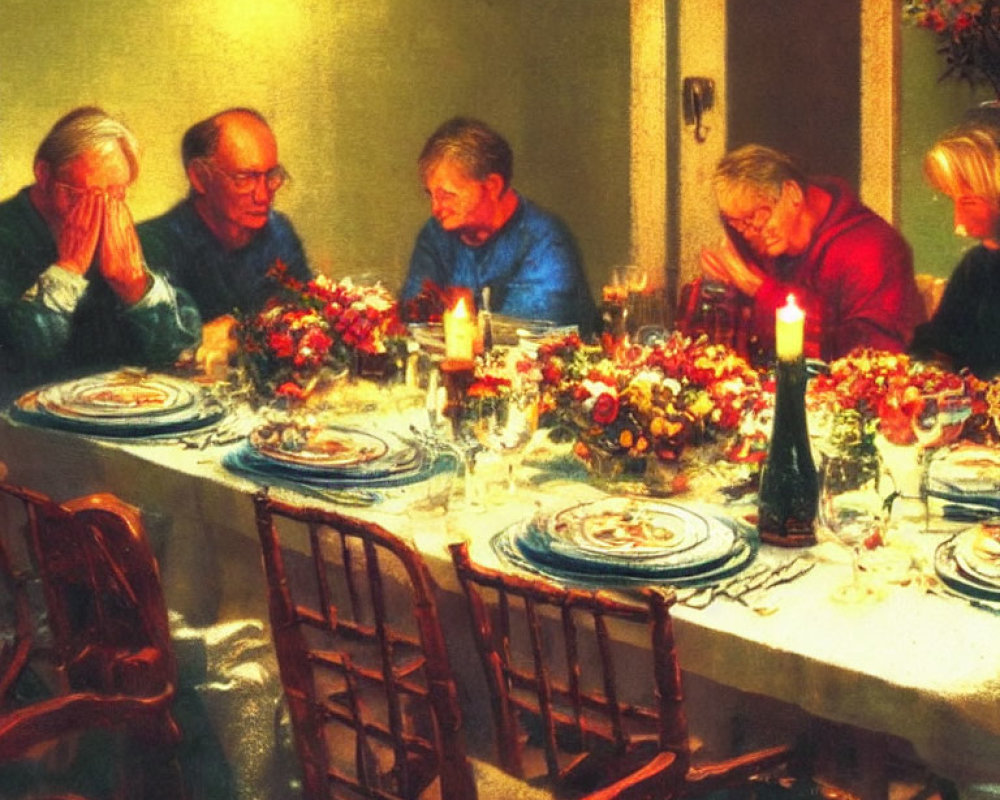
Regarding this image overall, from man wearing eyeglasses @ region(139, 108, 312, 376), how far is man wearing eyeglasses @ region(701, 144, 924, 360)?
126cm

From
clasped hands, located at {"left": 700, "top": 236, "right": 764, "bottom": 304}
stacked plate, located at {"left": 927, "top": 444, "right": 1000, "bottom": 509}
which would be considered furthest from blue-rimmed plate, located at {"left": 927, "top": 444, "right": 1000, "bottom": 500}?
clasped hands, located at {"left": 700, "top": 236, "right": 764, "bottom": 304}

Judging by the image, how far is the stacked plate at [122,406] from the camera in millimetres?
2869

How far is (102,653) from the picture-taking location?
6.77 feet

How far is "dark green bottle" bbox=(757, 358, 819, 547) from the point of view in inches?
80.7

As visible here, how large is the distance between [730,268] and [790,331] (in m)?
1.77

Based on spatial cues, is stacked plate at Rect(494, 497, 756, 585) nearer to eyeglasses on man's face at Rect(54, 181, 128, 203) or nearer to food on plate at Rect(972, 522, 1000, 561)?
food on plate at Rect(972, 522, 1000, 561)

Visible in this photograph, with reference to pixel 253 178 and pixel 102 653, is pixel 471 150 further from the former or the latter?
pixel 102 653

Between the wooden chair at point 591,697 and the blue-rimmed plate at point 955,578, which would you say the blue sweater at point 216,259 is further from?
the blue-rimmed plate at point 955,578

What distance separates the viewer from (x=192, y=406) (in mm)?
2975

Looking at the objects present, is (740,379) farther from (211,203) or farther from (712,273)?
(211,203)

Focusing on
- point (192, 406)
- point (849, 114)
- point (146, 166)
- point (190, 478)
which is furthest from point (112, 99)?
point (849, 114)

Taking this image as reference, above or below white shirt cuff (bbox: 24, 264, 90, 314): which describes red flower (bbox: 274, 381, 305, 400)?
below

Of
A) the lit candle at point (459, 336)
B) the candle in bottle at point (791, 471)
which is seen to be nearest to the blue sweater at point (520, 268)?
the lit candle at point (459, 336)

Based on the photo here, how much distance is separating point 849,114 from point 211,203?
173 centimetres
